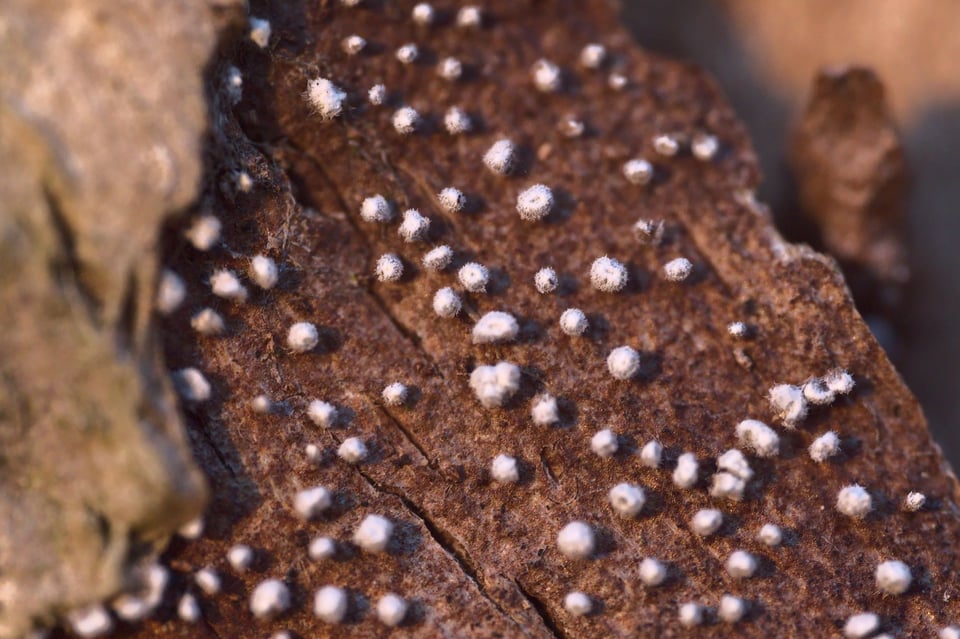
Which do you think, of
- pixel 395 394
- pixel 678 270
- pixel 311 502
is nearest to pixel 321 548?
pixel 311 502

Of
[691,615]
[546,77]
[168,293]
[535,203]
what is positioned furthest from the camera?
[546,77]

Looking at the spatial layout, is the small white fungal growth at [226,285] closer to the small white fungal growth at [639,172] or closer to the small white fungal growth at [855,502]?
the small white fungal growth at [639,172]

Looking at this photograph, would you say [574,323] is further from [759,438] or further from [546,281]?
[759,438]

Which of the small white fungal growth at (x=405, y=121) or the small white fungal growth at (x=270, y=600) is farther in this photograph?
the small white fungal growth at (x=405, y=121)

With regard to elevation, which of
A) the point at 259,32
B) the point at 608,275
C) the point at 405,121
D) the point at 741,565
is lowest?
the point at 741,565

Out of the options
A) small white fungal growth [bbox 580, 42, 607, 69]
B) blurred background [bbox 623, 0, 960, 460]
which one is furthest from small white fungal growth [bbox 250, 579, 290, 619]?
blurred background [bbox 623, 0, 960, 460]

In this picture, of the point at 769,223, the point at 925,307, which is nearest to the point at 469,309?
the point at 769,223

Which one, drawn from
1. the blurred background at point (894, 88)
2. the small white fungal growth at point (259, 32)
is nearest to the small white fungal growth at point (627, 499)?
the small white fungal growth at point (259, 32)

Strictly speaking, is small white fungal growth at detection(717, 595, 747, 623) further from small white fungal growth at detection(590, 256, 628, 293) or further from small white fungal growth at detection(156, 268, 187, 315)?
small white fungal growth at detection(156, 268, 187, 315)
